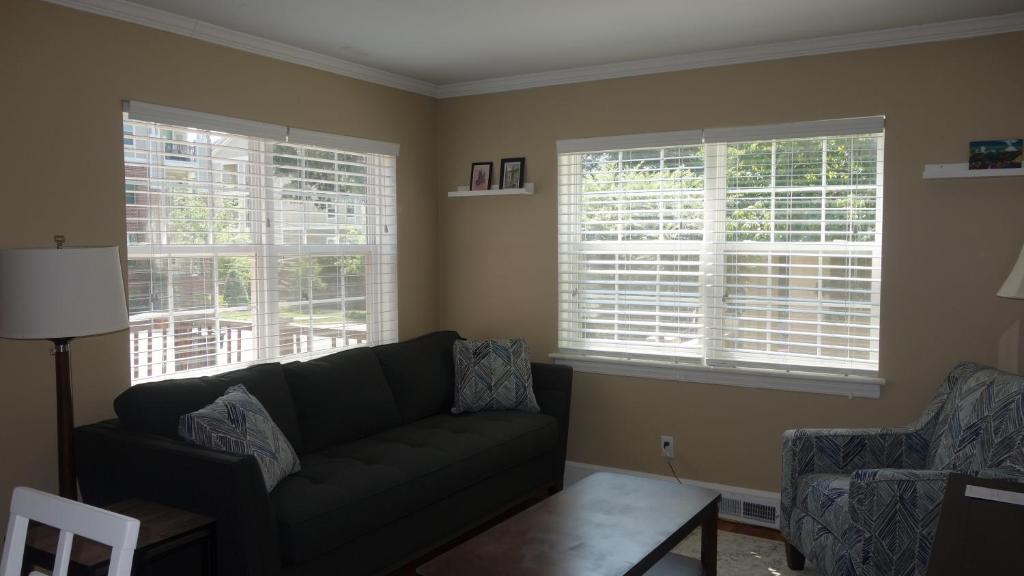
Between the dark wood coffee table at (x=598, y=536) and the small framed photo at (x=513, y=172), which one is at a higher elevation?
the small framed photo at (x=513, y=172)

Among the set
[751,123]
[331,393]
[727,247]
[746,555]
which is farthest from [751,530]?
[331,393]

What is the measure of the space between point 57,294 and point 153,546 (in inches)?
35.9

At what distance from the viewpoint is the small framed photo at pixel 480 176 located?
4.83 m

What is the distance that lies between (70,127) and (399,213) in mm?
Answer: 2017


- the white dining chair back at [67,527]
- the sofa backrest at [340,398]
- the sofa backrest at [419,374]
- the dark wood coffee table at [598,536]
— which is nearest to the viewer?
the white dining chair back at [67,527]

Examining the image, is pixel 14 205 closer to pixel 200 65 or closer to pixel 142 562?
pixel 200 65

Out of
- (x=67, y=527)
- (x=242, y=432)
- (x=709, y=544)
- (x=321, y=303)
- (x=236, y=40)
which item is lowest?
(x=709, y=544)

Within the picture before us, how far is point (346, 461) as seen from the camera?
11.0 ft

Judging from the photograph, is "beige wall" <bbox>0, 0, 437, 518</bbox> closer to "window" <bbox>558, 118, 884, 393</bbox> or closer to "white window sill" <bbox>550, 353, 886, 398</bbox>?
"window" <bbox>558, 118, 884, 393</bbox>

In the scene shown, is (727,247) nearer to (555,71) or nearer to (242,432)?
(555,71)

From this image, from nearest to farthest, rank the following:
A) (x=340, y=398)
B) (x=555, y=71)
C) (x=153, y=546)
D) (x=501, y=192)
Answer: (x=153, y=546) → (x=340, y=398) → (x=555, y=71) → (x=501, y=192)

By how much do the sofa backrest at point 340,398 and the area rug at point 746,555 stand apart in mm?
1603

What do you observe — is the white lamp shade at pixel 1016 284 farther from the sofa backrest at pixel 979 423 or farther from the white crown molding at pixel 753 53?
the white crown molding at pixel 753 53

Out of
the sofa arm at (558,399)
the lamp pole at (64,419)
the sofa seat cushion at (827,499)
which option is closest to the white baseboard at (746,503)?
the sofa arm at (558,399)
